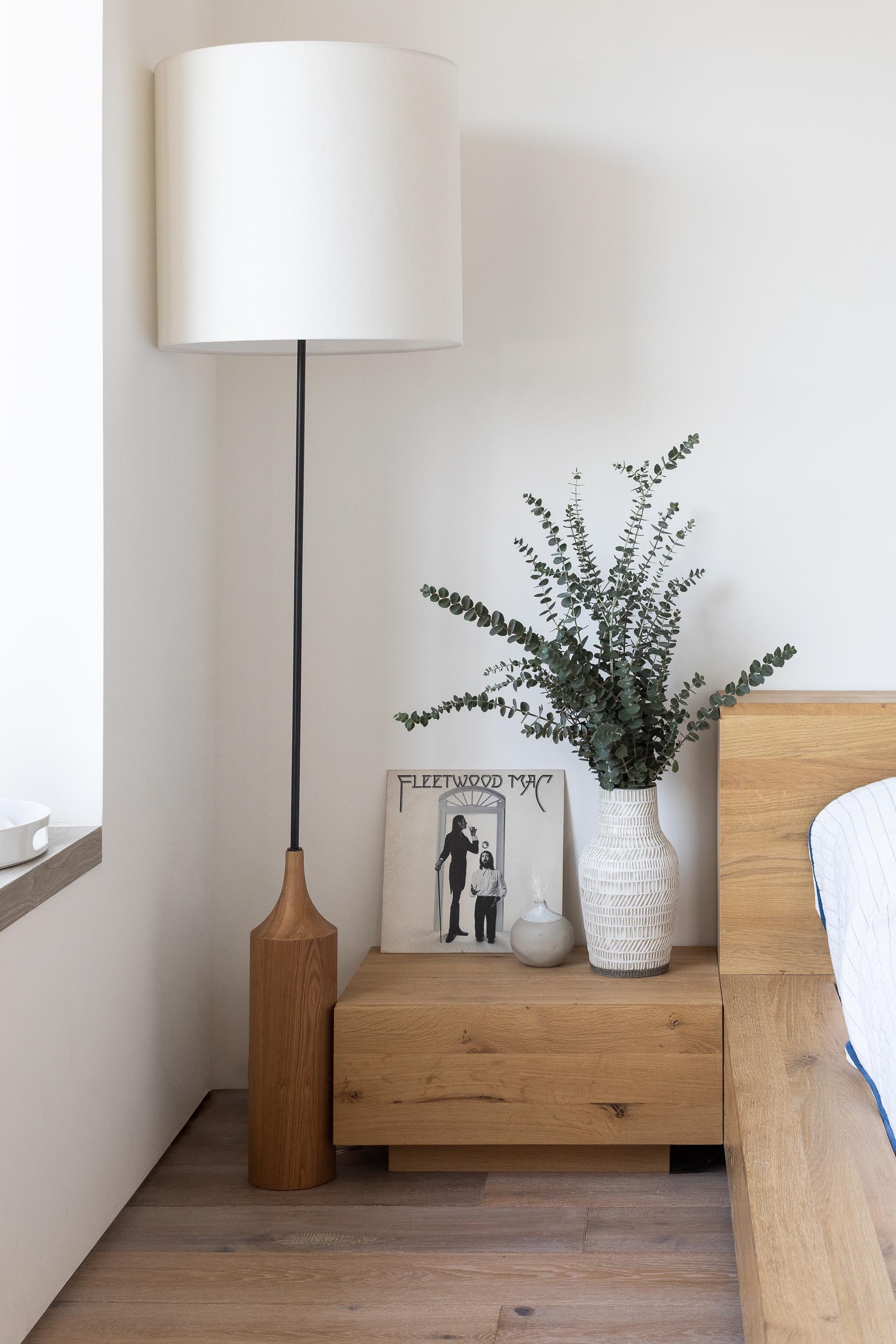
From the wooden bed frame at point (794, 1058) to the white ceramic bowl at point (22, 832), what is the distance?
2.98 ft

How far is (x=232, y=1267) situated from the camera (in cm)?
170

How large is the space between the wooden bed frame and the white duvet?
0.18 ft

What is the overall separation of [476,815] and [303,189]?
111 cm

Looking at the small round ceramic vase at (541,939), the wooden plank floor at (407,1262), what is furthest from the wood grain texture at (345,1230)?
the small round ceramic vase at (541,939)

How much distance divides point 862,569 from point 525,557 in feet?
1.95

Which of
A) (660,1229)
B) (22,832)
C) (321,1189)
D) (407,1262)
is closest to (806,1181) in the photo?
(660,1229)

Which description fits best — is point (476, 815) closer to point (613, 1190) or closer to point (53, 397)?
point (613, 1190)

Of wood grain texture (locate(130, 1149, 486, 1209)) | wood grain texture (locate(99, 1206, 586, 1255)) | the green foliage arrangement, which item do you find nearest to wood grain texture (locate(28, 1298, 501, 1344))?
wood grain texture (locate(99, 1206, 586, 1255))

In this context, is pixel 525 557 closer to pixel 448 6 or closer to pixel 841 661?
pixel 841 661

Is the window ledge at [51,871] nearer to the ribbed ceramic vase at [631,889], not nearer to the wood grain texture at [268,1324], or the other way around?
the wood grain texture at [268,1324]

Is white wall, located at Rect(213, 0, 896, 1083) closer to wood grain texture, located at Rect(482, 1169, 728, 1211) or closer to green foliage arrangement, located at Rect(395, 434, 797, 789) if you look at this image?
green foliage arrangement, located at Rect(395, 434, 797, 789)

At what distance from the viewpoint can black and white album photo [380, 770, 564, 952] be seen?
7.33 ft

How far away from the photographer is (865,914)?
1.63 meters

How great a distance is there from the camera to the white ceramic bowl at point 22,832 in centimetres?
147
